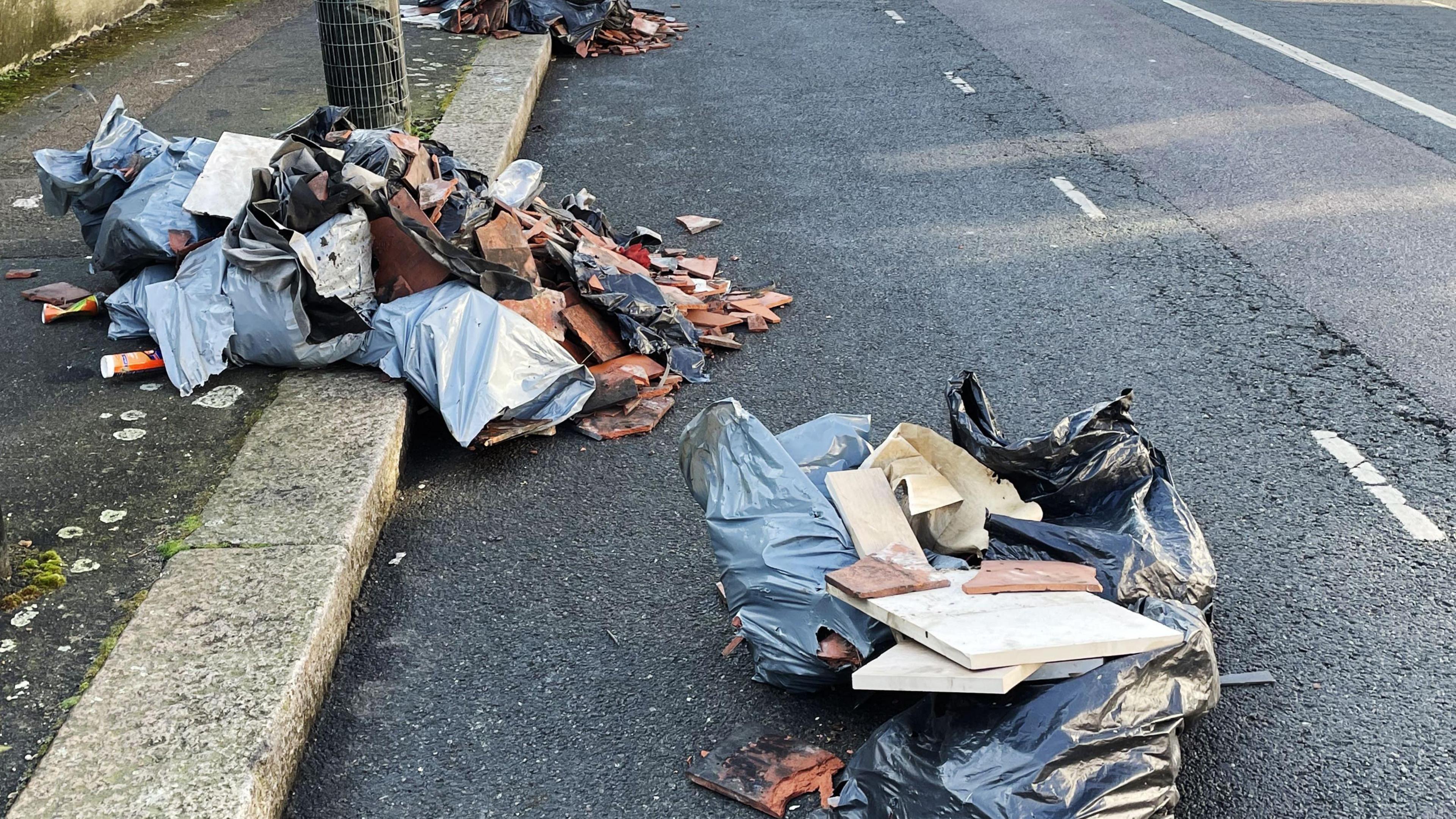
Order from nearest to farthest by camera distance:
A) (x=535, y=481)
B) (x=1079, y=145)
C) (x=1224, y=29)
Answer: (x=535, y=481)
(x=1079, y=145)
(x=1224, y=29)

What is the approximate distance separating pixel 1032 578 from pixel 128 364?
10.5 feet

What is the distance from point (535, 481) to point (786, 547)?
1.22 meters

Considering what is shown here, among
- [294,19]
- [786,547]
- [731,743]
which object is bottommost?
[294,19]

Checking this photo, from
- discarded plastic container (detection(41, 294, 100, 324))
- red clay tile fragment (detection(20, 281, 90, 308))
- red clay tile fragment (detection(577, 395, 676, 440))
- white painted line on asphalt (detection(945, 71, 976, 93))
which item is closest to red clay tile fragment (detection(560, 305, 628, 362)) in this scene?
red clay tile fragment (detection(577, 395, 676, 440))

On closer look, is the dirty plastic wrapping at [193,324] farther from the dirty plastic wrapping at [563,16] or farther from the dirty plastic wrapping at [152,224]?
the dirty plastic wrapping at [563,16]

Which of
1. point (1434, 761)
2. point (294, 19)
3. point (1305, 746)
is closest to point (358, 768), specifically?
point (1305, 746)

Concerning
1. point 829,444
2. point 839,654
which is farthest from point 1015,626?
point 829,444

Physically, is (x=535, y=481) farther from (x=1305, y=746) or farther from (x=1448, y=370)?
(x=1448, y=370)

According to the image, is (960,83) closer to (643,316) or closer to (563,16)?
(563,16)

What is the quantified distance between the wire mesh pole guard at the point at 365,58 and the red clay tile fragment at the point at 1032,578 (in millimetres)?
4997

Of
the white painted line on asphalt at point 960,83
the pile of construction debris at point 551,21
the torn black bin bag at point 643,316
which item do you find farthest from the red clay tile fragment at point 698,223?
the pile of construction debris at point 551,21

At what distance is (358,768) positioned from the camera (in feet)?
9.00

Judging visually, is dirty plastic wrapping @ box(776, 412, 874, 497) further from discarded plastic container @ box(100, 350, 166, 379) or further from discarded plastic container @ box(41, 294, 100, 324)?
discarded plastic container @ box(41, 294, 100, 324)

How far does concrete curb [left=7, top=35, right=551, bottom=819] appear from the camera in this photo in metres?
2.42
